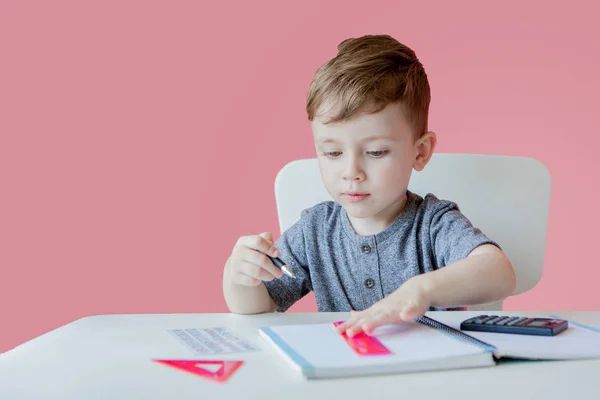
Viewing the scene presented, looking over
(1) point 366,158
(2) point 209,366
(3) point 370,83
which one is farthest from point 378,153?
(2) point 209,366

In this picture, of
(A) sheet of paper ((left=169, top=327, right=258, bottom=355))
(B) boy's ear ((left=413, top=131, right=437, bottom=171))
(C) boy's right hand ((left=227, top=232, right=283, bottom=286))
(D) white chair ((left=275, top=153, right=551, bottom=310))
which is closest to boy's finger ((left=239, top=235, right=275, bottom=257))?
(C) boy's right hand ((left=227, top=232, right=283, bottom=286))

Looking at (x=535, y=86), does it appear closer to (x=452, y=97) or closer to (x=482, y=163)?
(x=452, y=97)

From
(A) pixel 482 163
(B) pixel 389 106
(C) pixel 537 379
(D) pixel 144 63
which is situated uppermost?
(D) pixel 144 63

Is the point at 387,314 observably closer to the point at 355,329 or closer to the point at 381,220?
the point at 355,329

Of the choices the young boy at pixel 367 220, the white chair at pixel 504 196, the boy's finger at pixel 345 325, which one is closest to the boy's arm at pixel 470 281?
the young boy at pixel 367 220

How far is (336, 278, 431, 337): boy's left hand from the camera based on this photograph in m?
0.84

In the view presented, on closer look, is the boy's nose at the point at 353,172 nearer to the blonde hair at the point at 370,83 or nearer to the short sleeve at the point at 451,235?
the blonde hair at the point at 370,83

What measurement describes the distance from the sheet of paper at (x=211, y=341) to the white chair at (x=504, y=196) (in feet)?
2.21

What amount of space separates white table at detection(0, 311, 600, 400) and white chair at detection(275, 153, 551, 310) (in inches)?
28.2

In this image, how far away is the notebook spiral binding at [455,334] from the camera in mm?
756

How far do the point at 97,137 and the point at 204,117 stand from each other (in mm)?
341

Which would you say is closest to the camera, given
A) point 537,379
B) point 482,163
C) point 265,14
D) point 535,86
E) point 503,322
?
point 537,379

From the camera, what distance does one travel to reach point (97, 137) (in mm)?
2320

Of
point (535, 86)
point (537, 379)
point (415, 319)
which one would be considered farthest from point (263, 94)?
point (537, 379)
